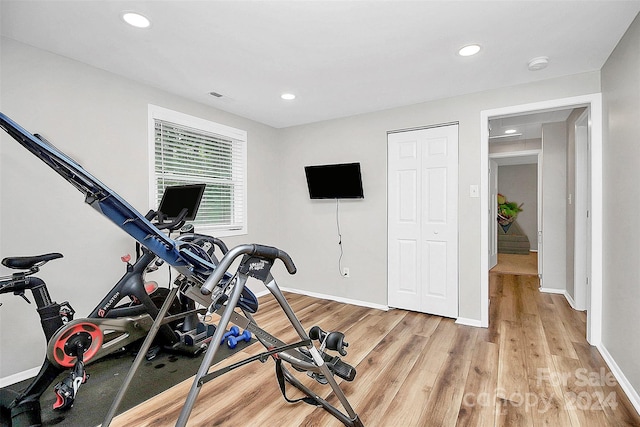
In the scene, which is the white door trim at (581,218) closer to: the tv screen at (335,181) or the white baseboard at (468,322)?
the white baseboard at (468,322)

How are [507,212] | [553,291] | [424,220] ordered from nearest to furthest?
[424,220] < [553,291] < [507,212]

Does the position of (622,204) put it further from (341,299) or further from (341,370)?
(341,299)

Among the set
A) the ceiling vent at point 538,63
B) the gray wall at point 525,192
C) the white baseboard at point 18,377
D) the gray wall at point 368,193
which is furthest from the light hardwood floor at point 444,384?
the gray wall at point 525,192

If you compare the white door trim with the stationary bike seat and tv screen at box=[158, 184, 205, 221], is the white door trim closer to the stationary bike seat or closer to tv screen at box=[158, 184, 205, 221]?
tv screen at box=[158, 184, 205, 221]

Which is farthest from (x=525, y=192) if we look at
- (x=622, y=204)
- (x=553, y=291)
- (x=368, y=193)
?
(x=622, y=204)

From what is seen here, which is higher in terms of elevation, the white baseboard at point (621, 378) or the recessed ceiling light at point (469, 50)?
the recessed ceiling light at point (469, 50)

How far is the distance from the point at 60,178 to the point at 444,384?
3.26 metres

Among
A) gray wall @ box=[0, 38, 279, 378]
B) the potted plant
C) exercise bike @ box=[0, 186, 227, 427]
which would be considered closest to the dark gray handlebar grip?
exercise bike @ box=[0, 186, 227, 427]

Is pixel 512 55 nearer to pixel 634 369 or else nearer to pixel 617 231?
pixel 617 231

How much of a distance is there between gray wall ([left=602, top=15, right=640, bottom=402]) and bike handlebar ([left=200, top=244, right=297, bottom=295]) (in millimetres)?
2226

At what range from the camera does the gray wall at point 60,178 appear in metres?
2.14

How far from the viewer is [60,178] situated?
2389 millimetres

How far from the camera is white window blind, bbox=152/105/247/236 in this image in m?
3.13

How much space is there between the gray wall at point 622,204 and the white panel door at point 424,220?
3.95 ft
